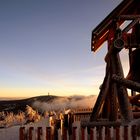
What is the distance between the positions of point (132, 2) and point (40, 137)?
850 cm

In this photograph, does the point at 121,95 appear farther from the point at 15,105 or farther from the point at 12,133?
the point at 15,105

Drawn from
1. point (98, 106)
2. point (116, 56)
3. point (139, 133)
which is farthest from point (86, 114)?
point (139, 133)

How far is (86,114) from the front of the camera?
64.3 ft

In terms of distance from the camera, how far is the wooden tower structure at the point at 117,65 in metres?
14.1

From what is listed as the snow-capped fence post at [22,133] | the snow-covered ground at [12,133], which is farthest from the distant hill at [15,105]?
the snow-capped fence post at [22,133]

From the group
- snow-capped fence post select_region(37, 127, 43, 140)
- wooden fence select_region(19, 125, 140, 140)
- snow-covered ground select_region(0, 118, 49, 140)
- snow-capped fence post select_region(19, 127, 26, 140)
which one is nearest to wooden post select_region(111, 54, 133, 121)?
snow-covered ground select_region(0, 118, 49, 140)

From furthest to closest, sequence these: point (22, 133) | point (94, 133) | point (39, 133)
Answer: point (94, 133), point (22, 133), point (39, 133)

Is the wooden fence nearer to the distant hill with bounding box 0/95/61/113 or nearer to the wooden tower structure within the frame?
the wooden tower structure

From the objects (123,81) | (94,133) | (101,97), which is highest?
(123,81)

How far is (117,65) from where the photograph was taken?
14281mm

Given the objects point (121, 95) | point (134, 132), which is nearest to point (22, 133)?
point (134, 132)

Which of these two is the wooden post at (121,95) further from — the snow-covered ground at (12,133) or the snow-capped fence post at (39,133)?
the snow-capped fence post at (39,133)

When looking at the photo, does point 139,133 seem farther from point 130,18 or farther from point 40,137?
point 130,18

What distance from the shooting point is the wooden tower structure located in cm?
1411
